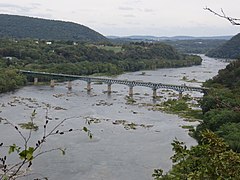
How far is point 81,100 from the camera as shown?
145 feet

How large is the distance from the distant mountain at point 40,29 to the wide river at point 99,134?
8566 centimetres

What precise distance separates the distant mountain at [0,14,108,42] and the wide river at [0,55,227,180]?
85.7 metres

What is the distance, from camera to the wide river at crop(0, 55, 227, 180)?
20844mm

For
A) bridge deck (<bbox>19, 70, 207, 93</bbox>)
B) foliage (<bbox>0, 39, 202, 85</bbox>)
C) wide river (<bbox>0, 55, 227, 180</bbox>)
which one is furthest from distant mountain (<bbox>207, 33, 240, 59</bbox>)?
wide river (<bbox>0, 55, 227, 180</bbox>)

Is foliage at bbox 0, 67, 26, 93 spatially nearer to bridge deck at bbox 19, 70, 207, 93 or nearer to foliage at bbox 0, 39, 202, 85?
bridge deck at bbox 19, 70, 207, 93

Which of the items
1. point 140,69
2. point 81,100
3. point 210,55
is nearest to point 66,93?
point 81,100

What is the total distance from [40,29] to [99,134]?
11634 cm

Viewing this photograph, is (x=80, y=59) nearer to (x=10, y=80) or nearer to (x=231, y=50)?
(x=10, y=80)

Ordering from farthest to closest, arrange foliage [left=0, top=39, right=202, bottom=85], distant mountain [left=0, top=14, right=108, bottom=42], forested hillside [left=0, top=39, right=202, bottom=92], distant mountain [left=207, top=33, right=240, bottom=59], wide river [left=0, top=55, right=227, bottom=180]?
distant mountain [left=0, top=14, right=108, bottom=42] < distant mountain [left=207, top=33, right=240, bottom=59] < foliage [left=0, top=39, right=202, bottom=85] < forested hillside [left=0, top=39, right=202, bottom=92] < wide river [left=0, top=55, right=227, bottom=180]

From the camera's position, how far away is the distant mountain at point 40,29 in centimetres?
13288

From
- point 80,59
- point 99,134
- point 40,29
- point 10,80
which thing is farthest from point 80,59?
point 40,29

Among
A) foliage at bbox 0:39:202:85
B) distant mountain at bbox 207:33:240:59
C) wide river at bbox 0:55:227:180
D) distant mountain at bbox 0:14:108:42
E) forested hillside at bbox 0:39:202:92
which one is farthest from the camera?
distant mountain at bbox 0:14:108:42

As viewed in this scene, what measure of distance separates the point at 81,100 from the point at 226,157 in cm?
3958

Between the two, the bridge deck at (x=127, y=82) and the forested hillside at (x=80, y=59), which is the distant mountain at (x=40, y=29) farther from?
the bridge deck at (x=127, y=82)
